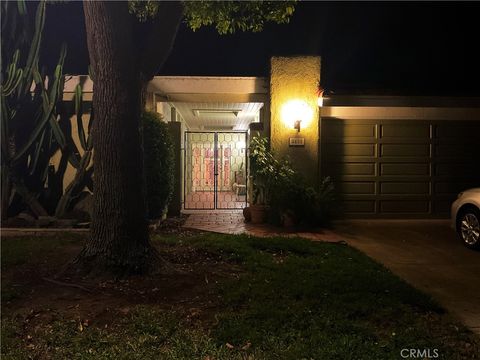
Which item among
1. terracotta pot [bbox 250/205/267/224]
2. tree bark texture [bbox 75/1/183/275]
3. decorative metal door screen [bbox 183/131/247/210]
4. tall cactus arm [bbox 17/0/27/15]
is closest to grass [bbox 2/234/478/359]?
tree bark texture [bbox 75/1/183/275]

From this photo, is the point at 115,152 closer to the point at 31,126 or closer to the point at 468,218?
the point at 31,126

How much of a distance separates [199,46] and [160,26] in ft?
19.4

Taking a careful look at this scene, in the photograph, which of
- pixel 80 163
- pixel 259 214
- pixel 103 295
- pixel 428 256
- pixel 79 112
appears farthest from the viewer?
pixel 259 214

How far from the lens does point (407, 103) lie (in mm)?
10203

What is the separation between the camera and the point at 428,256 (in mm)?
7004

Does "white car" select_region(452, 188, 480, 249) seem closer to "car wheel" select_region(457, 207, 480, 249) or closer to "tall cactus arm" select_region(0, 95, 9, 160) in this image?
"car wheel" select_region(457, 207, 480, 249)

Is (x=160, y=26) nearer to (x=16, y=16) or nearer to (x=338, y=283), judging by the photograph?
(x=338, y=283)

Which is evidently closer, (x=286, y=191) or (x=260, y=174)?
(x=286, y=191)

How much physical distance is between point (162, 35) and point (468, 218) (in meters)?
5.85

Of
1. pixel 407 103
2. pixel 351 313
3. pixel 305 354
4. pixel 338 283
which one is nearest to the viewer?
pixel 305 354

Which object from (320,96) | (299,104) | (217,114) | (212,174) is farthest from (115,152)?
(217,114)

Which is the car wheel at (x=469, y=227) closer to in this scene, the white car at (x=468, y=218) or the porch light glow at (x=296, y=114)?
the white car at (x=468, y=218)

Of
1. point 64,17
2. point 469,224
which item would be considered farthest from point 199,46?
point 469,224

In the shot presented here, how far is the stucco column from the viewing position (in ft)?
32.4
